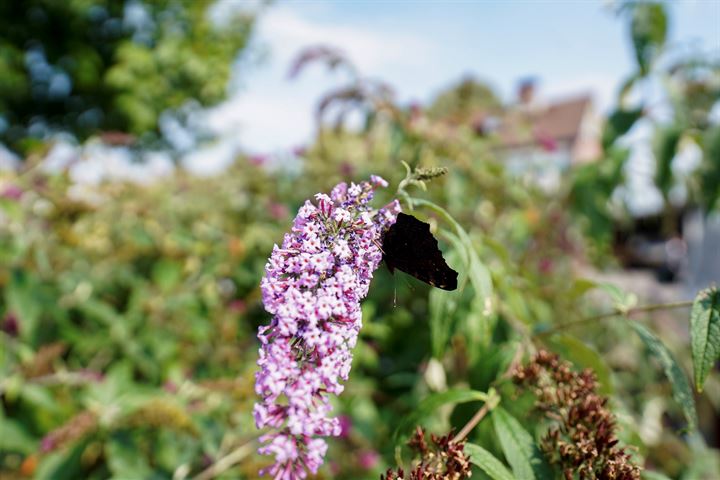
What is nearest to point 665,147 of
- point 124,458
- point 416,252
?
point 416,252

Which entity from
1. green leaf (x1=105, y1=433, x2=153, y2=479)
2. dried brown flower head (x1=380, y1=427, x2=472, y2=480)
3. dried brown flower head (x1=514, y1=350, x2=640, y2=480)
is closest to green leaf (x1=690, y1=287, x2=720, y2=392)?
dried brown flower head (x1=514, y1=350, x2=640, y2=480)

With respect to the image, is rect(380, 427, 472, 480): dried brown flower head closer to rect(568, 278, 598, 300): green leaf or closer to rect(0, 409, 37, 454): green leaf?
rect(568, 278, 598, 300): green leaf

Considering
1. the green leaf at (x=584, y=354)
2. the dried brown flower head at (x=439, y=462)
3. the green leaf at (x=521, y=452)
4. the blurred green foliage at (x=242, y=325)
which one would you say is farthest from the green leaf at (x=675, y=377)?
the dried brown flower head at (x=439, y=462)

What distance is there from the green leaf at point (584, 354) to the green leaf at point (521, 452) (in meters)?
0.36

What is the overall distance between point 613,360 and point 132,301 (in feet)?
8.97

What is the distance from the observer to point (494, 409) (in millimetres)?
1094

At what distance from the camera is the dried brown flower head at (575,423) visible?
0.92 metres

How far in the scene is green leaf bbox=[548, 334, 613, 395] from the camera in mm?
1319

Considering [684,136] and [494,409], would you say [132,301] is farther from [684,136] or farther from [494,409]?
[684,136]

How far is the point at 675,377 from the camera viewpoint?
110 centimetres

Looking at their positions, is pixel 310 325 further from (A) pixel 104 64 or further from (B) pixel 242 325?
(A) pixel 104 64

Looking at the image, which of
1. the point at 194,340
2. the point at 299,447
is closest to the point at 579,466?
the point at 299,447

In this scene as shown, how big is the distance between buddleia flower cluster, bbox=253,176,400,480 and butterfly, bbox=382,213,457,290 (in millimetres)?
29

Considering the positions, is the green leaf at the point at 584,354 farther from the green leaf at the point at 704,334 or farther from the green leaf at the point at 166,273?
the green leaf at the point at 166,273
